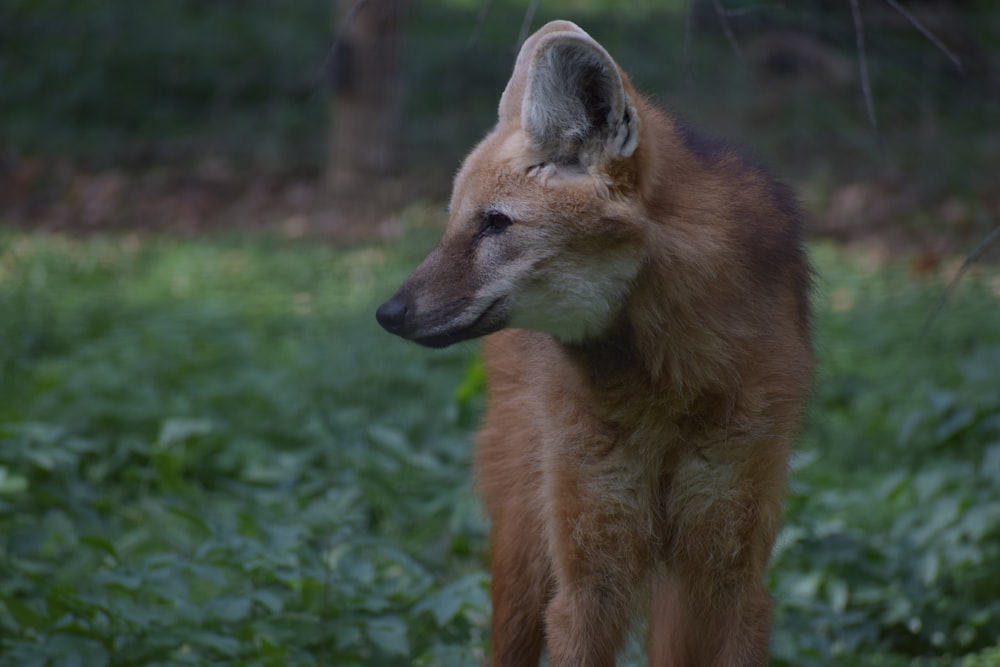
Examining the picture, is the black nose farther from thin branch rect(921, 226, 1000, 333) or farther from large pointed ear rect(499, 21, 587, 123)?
thin branch rect(921, 226, 1000, 333)

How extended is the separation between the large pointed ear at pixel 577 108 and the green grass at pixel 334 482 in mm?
1132

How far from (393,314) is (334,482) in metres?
1.89

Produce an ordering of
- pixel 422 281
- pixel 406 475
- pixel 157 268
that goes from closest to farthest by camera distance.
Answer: pixel 422 281 < pixel 406 475 < pixel 157 268

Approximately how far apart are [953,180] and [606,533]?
20.9ft

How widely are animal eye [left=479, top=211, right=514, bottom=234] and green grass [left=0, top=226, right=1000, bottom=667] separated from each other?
3.16 feet

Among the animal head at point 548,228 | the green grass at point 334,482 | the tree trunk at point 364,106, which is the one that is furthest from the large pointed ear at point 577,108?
the tree trunk at point 364,106

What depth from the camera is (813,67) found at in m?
10.3

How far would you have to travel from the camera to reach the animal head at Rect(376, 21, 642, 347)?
2191mm

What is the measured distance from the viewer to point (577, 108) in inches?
86.7

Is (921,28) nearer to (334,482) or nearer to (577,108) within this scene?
(577,108)

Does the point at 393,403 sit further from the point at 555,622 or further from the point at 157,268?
the point at 157,268

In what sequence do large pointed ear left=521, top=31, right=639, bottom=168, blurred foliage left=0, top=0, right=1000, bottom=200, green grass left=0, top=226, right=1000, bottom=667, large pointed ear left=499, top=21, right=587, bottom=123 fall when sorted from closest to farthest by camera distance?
large pointed ear left=521, top=31, right=639, bottom=168, large pointed ear left=499, top=21, right=587, bottom=123, green grass left=0, top=226, right=1000, bottom=667, blurred foliage left=0, top=0, right=1000, bottom=200

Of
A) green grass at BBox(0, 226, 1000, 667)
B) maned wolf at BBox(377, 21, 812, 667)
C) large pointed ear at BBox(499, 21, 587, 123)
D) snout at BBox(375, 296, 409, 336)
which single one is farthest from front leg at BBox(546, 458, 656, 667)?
large pointed ear at BBox(499, 21, 587, 123)

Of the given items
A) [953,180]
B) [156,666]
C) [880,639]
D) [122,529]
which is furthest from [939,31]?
[156,666]
